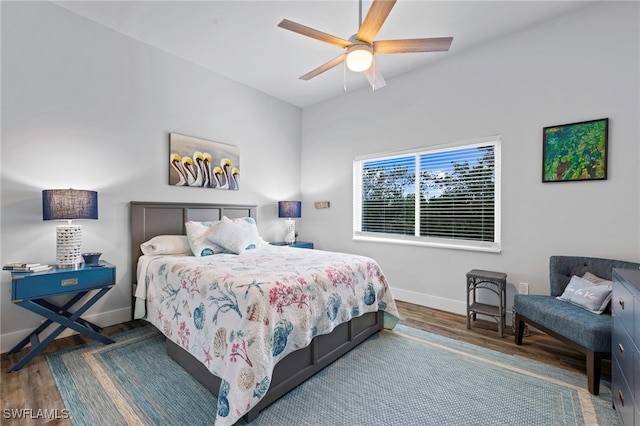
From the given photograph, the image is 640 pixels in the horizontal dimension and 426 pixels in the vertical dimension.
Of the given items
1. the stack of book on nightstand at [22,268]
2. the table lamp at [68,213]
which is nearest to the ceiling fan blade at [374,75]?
the table lamp at [68,213]

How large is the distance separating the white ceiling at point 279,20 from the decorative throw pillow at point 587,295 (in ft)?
8.20

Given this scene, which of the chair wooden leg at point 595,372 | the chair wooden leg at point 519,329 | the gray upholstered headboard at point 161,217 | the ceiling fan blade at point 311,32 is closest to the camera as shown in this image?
the chair wooden leg at point 595,372

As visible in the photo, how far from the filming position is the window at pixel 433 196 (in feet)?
10.7

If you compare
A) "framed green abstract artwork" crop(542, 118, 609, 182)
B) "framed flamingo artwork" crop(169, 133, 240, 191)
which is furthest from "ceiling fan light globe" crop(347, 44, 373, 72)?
"framed flamingo artwork" crop(169, 133, 240, 191)

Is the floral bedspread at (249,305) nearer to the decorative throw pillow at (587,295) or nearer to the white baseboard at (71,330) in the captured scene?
the white baseboard at (71,330)

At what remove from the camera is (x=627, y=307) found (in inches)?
60.0

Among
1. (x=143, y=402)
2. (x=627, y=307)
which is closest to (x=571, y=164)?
(x=627, y=307)

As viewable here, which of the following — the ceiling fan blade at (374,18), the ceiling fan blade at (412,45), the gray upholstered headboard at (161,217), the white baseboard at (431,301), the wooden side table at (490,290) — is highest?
the ceiling fan blade at (374,18)

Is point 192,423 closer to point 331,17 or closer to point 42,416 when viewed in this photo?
point 42,416

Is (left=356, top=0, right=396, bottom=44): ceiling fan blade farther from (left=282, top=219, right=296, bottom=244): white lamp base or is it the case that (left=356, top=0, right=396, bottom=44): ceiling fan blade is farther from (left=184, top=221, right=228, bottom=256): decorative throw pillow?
(left=282, top=219, right=296, bottom=244): white lamp base

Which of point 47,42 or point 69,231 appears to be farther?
point 47,42

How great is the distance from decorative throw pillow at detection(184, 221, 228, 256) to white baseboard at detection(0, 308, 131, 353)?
107 centimetres

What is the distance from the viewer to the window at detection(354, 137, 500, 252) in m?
3.27

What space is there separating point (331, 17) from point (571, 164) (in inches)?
105
